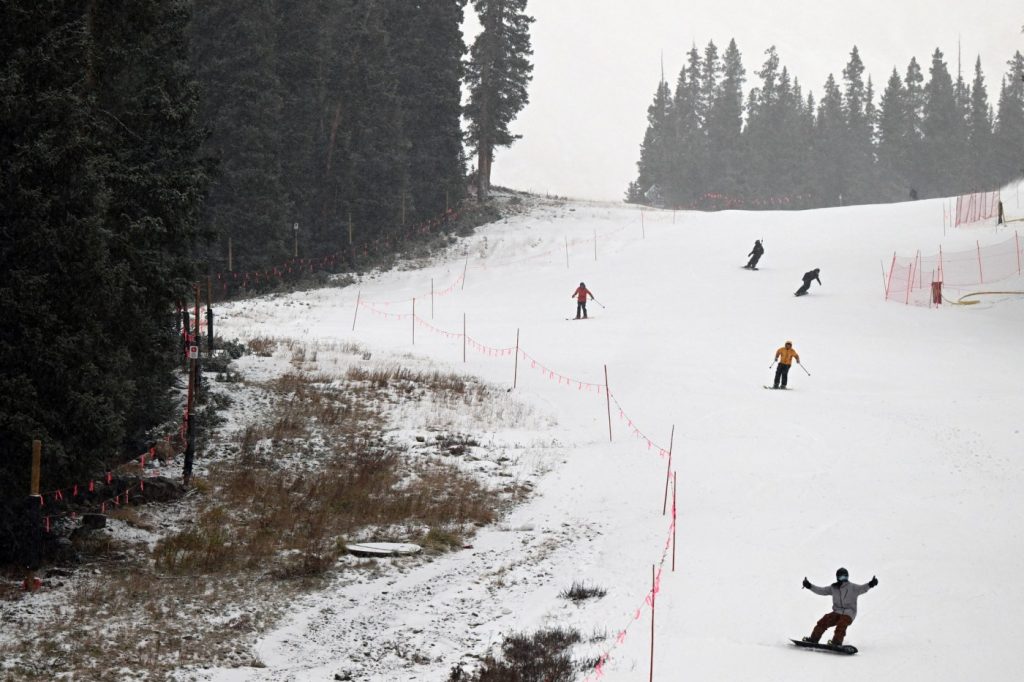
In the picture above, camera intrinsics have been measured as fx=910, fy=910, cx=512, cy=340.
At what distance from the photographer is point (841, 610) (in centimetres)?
1050

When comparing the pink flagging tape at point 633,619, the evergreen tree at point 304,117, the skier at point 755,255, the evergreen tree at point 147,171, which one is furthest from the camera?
the evergreen tree at point 304,117

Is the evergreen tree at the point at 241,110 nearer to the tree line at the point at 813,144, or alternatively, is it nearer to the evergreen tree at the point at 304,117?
the evergreen tree at the point at 304,117

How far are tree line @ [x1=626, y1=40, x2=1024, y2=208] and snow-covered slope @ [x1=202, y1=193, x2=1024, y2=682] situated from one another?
56.0 meters

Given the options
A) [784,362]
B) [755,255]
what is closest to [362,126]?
[755,255]

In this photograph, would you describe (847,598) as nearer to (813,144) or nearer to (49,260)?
(49,260)

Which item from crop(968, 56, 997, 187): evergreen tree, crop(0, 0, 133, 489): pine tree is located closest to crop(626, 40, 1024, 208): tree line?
crop(968, 56, 997, 187): evergreen tree

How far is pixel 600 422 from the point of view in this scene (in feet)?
72.4

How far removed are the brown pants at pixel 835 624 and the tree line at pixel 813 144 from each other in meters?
80.5

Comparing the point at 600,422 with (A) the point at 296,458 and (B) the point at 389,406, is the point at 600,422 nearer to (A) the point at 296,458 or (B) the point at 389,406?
(B) the point at 389,406

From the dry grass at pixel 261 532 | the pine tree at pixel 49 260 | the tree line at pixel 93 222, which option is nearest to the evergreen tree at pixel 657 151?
the dry grass at pixel 261 532

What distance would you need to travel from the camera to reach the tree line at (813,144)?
9238 cm

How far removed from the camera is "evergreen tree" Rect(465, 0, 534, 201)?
53594 mm

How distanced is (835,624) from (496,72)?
47595 millimetres

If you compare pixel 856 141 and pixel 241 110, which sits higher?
pixel 856 141
